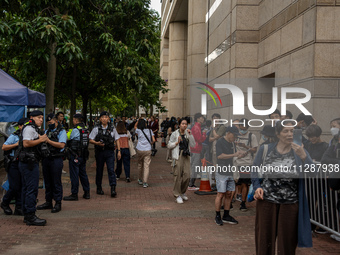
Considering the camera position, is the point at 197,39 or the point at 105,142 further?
the point at 197,39

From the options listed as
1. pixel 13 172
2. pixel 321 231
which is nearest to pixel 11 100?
pixel 13 172

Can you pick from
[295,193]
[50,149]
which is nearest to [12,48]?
[50,149]

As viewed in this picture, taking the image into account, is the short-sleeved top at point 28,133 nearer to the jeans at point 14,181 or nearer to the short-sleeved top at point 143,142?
the jeans at point 14,181

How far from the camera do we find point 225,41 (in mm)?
14250

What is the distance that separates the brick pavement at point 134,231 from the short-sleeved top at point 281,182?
1.57m

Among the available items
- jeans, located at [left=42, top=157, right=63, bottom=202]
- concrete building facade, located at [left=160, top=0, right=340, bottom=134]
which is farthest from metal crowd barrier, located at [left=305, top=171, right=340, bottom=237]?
jeans, located at [left=42, top=157, right=63, bottom=202]

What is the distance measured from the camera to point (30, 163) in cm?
675

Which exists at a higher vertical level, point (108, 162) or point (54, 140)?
point (54, 140)

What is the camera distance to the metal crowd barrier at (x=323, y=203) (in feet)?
19.1

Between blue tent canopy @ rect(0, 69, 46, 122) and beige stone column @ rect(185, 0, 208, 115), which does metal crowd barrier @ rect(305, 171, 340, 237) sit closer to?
blue tent canopy @ rect(0, 69, 46, 122)

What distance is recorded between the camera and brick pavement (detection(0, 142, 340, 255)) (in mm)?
5629

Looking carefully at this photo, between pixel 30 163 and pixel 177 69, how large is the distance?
27982 mm

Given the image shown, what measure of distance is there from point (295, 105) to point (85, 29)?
1025 cm

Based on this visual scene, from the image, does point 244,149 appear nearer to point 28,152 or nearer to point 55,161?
point 55,161
